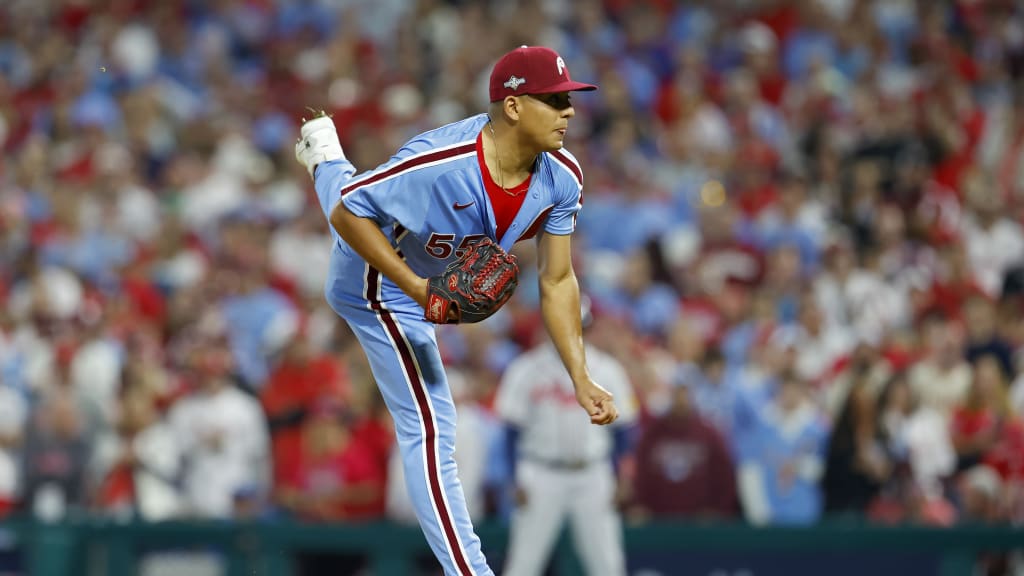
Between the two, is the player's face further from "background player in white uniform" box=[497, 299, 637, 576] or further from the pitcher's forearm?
"background player in white uniform" box=[497, 299, 637, 576]

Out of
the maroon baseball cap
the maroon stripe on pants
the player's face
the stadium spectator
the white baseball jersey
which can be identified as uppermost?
the maroon baseball cap

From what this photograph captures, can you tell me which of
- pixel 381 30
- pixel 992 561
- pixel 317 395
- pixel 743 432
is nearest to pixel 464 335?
pixel 317 395

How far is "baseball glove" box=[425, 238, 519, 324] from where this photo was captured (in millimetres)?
5066

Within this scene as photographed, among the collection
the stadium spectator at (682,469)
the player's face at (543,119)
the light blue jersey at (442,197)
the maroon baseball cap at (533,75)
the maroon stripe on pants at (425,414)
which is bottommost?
the stadium spectator at (682,469)

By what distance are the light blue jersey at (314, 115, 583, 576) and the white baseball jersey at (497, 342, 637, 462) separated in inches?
159

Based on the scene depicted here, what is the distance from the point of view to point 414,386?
5.59 m

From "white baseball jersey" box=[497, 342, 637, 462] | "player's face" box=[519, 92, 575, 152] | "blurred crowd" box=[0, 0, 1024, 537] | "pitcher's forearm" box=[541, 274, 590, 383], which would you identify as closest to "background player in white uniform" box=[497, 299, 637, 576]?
"white baseball jersey" box=[497, 342, 637, 462]

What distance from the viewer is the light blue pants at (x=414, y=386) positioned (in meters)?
5.51

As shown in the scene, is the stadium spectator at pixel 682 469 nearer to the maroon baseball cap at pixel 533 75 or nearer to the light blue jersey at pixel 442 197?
the light blue jersey at pixel 442 197

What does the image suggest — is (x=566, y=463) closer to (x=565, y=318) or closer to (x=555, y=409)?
(x=555, y=409)

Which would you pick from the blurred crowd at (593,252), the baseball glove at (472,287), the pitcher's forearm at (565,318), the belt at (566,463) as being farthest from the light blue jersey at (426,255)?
the blurred crowd at (593,252)

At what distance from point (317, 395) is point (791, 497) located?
3151 mm

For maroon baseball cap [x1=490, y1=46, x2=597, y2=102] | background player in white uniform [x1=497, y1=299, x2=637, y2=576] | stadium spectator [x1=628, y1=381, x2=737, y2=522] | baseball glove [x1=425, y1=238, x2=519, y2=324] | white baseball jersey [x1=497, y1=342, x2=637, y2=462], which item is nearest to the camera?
baseball glove [x1=425, y1=238, x2=519, y2=324]

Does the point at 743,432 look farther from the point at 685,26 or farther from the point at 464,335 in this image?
the point at 685,26
